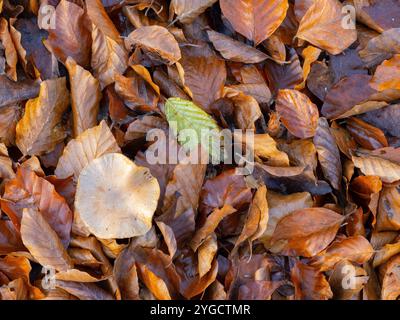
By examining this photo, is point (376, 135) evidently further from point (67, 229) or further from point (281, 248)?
point (67, 229)

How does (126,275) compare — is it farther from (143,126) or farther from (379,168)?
(379,168)

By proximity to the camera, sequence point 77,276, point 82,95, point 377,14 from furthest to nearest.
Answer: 1. point 377,14
2. point 82,95
3. point 77,276

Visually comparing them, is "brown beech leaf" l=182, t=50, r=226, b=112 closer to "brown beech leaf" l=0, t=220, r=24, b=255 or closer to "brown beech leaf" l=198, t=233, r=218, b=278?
"brown beech leaf" l=198, t=233, r=218, b=278

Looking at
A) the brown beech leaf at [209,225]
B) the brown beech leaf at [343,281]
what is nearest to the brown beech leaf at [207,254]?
the brown beech leaf at [209,225]

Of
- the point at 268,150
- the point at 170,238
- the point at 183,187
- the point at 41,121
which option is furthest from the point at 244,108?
the point at 41,121

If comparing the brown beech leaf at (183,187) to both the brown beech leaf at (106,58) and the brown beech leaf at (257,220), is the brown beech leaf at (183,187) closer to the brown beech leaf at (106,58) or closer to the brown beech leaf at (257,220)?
the brown beech leaf at (257,220)
